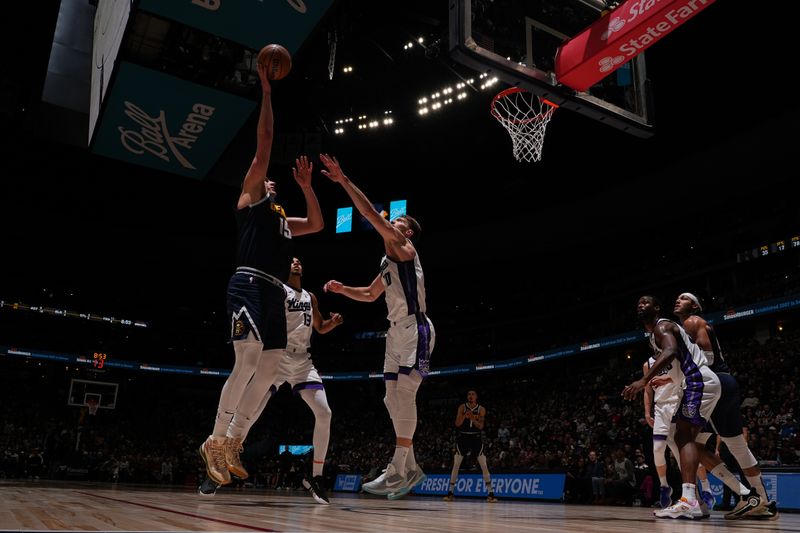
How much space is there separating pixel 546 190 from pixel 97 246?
2012 cm

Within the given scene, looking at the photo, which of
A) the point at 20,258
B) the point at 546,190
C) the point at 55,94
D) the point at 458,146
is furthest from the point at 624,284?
the point at 20,258

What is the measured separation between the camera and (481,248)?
28859mm

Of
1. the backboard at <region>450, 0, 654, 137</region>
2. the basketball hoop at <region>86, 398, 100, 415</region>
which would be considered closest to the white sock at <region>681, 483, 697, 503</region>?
the backboard at <region>450, 0, 654, 137</region>

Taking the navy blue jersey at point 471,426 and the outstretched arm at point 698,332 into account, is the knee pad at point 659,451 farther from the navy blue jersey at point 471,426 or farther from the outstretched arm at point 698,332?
the navy blue jersey at point 471,426

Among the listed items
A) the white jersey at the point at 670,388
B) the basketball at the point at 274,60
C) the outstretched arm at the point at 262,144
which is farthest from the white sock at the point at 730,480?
the basketball at the point at 274,60

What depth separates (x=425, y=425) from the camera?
27922 mm

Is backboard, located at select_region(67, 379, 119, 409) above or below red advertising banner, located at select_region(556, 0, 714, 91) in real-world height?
below

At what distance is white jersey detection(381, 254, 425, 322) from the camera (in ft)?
16.8

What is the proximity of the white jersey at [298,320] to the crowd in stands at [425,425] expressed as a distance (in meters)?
6.23

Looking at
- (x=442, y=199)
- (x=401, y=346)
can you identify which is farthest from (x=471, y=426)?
(x=442, y=199)

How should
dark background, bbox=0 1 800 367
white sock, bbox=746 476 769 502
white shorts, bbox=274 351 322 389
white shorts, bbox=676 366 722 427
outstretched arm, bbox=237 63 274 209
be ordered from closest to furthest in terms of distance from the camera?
outstretched arm, bbox=237 63 274 209 < white shorts, bbox=676 366 722 427 < white sock, bbox=746 476 769 502 < white shorts, bbox=274 351 322 389 < dark background, bbox=0 1 800 367

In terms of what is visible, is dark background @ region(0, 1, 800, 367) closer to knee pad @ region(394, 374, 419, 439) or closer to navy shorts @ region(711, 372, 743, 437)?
navy shorts @ region(711, 372, 743, 437)

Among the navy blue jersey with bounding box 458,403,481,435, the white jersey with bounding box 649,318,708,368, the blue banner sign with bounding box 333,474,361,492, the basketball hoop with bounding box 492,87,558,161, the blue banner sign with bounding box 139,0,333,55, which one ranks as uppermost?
the basketball hoop with bounding box 492,87,558,161

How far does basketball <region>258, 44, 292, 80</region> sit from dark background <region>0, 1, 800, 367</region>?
38.8 ft
